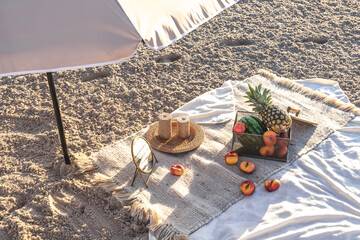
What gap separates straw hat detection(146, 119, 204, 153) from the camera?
3.35 metres

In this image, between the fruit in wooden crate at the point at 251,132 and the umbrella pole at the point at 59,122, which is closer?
the umbrella pole at the point at 59,122

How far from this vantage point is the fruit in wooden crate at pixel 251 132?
322 cm

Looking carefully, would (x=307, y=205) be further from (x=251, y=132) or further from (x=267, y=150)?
(x=251, y=132)

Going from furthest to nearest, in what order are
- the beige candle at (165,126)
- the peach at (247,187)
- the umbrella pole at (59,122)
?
the beige candle at (165,126), the umbrella pole at (59,122), the peach at (247,187)

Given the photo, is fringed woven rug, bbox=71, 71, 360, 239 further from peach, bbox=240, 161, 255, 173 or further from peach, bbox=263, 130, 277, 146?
peach, bbox=263, 130, 277, 146

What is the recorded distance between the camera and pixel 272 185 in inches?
118

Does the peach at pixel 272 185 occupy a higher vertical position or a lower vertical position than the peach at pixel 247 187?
lower

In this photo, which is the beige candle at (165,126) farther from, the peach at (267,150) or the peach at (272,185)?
the peach at (272,185)

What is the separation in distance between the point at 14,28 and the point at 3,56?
0.57ft

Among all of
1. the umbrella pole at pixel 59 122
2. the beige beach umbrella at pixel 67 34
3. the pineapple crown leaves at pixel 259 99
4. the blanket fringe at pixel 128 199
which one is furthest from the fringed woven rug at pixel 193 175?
the beige beach umbrella at pixel 67 34

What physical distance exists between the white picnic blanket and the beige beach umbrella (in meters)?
1.39

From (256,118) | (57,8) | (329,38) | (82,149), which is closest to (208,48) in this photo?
(329,38)

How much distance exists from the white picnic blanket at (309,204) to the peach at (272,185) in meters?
0.04

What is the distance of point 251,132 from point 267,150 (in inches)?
8.1
